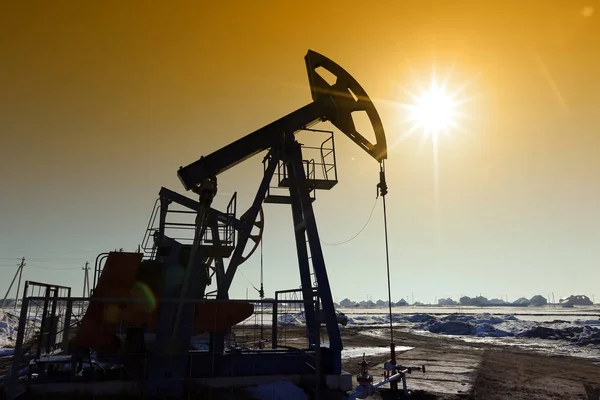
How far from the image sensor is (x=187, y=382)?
6594 mm

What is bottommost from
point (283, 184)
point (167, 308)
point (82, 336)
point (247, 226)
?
point (82, 336)

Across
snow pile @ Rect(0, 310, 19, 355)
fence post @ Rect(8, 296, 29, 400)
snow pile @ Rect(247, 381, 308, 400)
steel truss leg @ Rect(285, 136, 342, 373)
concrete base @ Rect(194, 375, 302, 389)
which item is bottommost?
snow pile @ Rect(0, 310, 19, 355)

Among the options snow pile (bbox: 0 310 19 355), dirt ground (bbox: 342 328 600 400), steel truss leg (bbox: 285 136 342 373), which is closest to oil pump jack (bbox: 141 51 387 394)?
steel truss leg (bbox: 285 136 342 373)

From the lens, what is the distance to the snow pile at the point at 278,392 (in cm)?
→ 684

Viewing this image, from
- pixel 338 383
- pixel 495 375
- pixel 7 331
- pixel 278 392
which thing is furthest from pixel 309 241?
pixel 7 331

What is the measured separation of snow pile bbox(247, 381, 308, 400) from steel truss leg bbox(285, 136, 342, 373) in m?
0.88

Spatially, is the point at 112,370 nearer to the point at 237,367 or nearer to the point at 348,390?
the point at 237,367

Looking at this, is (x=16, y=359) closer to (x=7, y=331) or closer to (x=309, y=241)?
(x=309, y=241)

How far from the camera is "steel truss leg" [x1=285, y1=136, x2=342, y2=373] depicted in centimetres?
774

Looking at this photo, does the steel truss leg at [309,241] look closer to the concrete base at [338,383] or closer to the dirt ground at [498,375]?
the concrete base at [338,383]

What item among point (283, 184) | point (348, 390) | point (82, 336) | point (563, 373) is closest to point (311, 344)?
point (348, 390)

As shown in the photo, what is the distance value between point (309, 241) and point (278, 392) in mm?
3010

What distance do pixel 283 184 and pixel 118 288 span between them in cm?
413

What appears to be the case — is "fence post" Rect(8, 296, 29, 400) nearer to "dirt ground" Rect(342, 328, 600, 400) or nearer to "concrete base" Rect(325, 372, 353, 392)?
"concrete base" Rect(325, 372, 353, 392)
